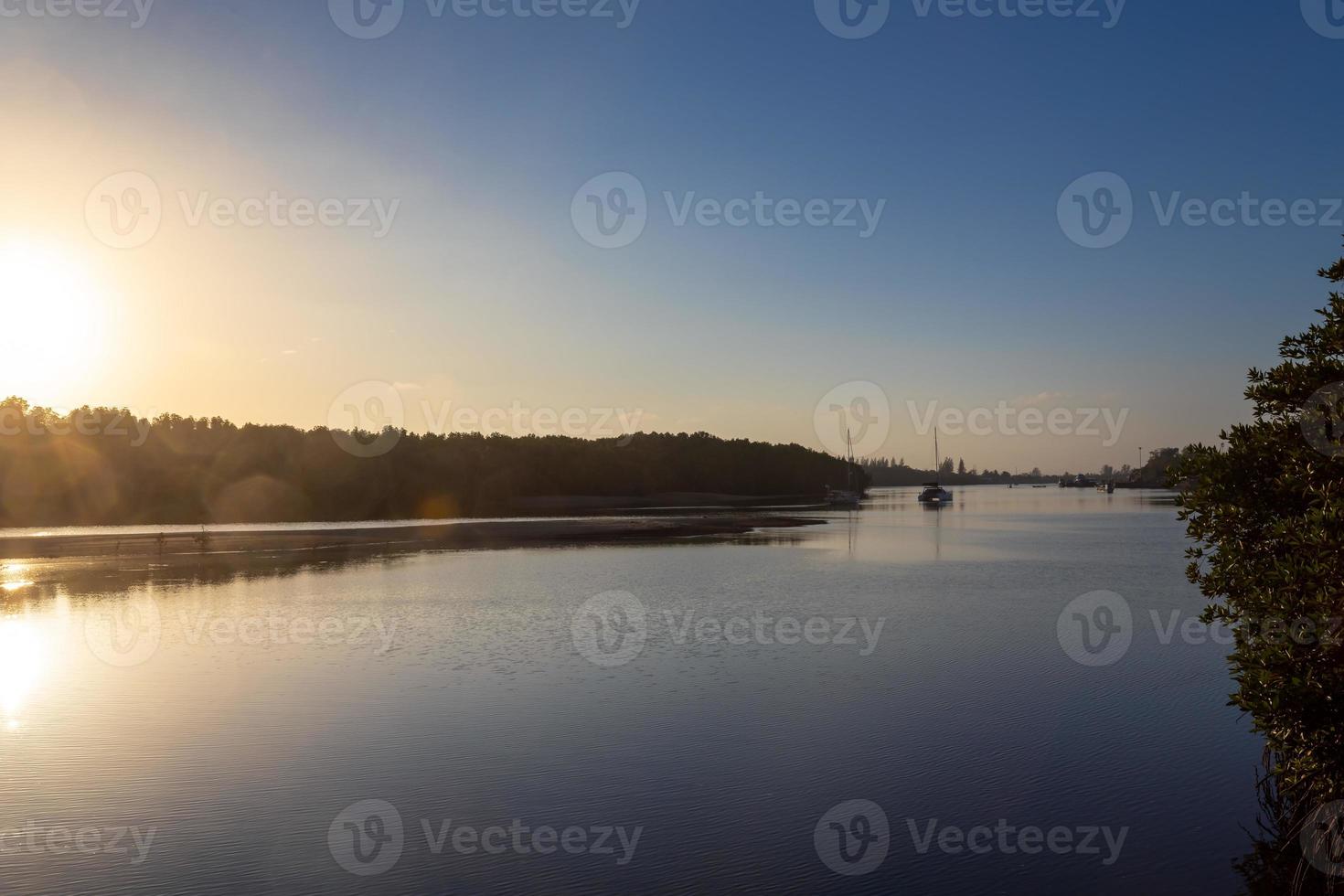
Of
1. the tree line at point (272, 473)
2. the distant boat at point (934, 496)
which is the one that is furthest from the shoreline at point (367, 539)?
the distant boat at point (934, 496)

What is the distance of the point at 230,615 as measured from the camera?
28.2m

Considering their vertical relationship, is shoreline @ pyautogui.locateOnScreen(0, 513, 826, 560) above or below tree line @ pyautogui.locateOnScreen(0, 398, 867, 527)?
below

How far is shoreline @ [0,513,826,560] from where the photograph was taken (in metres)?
52.1

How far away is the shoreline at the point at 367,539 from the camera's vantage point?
52062 mm

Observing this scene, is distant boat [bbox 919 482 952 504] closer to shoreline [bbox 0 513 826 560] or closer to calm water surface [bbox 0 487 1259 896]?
shoreline [bbox 0 513 826 560]

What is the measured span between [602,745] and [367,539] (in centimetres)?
5186

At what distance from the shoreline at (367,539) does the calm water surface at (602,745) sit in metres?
23.3

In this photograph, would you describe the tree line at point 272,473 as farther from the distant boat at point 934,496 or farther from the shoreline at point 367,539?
the distant boat at point 934,496

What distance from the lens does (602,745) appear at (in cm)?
1451

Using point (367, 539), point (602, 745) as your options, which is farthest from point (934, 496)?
point (602, 745)

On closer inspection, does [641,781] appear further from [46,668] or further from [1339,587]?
[46,668]

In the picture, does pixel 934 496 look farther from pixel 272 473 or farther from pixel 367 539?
pixel 272 473

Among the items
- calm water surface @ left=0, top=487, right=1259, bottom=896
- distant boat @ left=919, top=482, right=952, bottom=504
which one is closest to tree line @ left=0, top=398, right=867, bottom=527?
distant boat @ left=919, top=482, right=952, bottom=504

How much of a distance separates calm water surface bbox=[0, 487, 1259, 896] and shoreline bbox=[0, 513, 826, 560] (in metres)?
23.3
